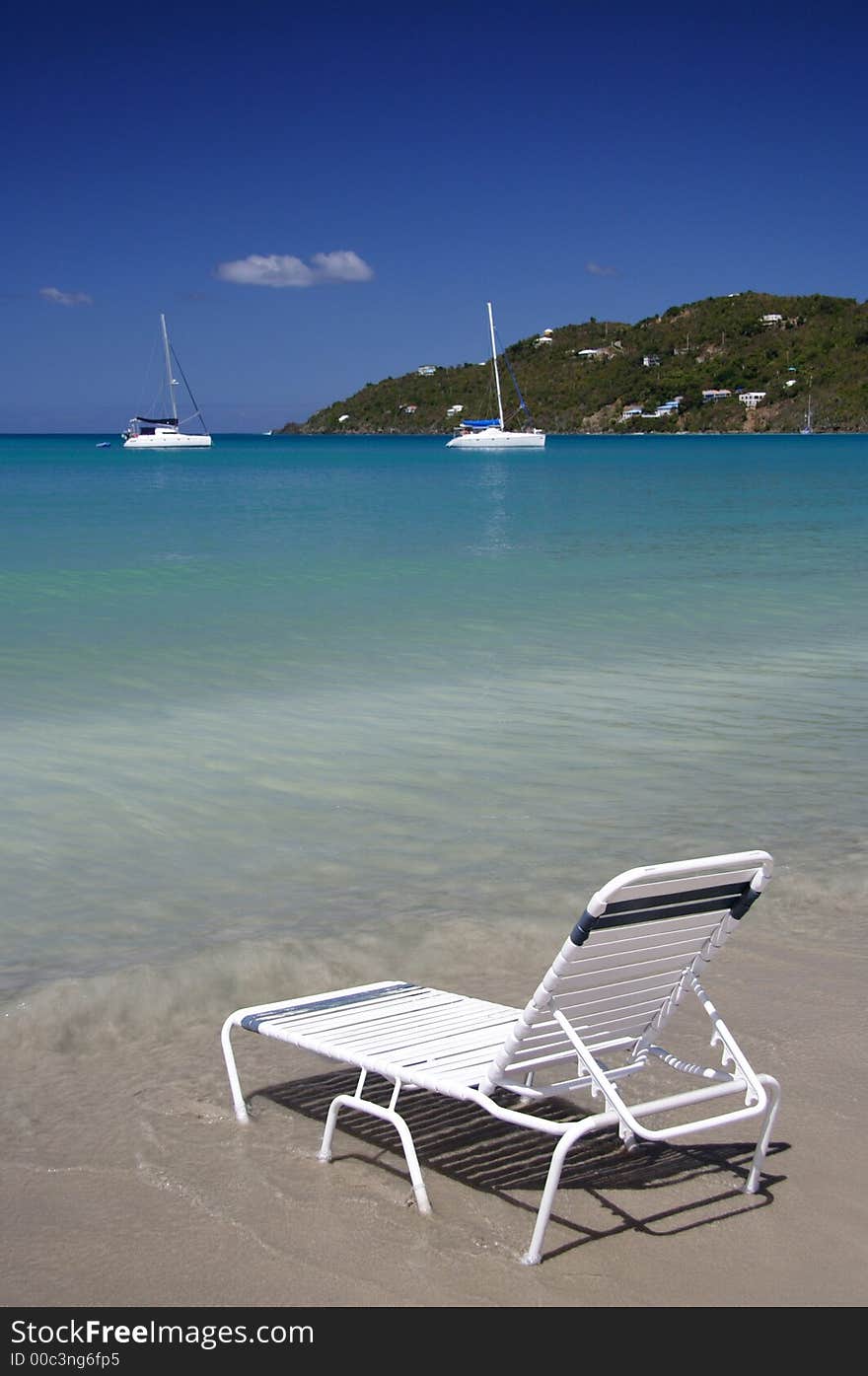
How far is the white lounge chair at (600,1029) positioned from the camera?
3.38 m

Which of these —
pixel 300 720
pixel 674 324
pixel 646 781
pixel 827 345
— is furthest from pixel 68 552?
pixel 674 324

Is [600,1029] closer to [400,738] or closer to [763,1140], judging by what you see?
[763,1140]

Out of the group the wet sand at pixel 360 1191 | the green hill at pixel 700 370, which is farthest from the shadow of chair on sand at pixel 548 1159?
the green hill at pixel 700 370

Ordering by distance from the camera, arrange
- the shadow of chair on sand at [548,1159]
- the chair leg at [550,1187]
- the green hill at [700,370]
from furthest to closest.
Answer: the green hill at [700,370], the shadow of chair on sand at [548,1159], the chair leg at [550,1187]

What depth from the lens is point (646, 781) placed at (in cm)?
839

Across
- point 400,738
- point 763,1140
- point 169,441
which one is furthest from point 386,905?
point 169,441

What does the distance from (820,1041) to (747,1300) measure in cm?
162

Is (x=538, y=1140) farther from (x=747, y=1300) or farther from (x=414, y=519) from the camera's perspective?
(x=414, y=519)

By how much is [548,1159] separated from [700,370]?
170288 millimetres

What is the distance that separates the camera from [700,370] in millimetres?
165875

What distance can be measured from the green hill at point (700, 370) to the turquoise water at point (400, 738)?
135347 mm

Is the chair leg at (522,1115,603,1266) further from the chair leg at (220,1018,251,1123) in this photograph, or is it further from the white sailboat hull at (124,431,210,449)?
the white sailboat hull at (124,431,210,449)

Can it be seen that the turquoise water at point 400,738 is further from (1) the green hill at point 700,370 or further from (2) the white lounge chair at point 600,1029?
(1) the green hill at point 700,370

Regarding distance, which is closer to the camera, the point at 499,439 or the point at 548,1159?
the point at 548,1159
